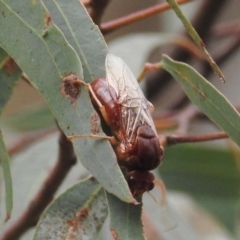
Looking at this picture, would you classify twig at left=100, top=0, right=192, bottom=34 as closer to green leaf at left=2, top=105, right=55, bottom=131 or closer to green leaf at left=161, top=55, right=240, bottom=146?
green leaf at left=161, top=55, right=240, bottom=146

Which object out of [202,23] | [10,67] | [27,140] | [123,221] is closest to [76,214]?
[123,221]

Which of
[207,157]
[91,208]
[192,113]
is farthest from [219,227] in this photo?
→ [91,208]

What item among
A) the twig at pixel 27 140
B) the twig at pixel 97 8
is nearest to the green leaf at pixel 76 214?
the twig at pixel 97 8

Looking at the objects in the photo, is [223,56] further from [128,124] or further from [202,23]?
[128,124]

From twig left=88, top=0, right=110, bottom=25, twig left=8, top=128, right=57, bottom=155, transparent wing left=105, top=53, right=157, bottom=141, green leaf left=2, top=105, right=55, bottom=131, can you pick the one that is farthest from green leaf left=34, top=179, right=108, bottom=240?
green leaf left=2, top=105, right=55, bottom=131

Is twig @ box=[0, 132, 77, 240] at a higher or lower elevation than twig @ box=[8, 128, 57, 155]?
higher

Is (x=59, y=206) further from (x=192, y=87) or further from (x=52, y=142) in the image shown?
(x=52, y=142)
